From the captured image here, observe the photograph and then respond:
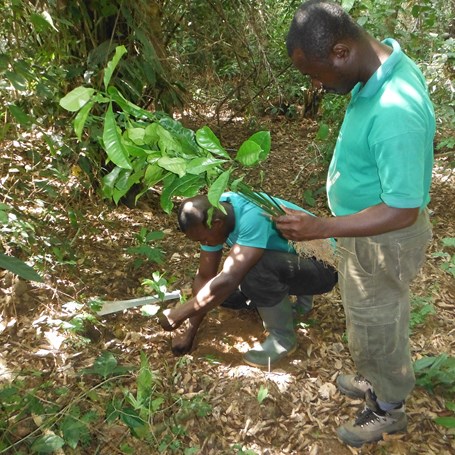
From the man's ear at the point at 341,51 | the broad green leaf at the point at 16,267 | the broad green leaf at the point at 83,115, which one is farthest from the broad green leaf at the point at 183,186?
the man's ear at the point at 341,51

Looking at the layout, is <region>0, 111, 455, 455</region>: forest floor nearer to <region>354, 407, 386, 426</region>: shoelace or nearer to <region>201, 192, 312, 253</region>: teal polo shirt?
<region>354, 407, 386, 426</region>: shoelace

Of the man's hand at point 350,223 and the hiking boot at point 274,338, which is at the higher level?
the man's hand at point 350,223

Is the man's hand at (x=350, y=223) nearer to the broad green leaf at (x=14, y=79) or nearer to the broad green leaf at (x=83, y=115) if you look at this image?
the broad green leaf at (x=83, y=115)

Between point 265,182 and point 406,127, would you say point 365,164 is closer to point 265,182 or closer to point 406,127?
point 406,127

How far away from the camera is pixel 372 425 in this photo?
2131 mm

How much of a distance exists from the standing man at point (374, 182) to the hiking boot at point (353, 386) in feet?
0.91

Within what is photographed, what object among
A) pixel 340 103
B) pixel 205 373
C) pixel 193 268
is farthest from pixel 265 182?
pixel 205 373

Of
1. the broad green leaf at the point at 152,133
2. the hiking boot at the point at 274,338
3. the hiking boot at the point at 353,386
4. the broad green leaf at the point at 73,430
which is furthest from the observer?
the hiking boot at the point at 274,338

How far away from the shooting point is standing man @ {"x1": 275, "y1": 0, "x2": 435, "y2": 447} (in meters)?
1.44

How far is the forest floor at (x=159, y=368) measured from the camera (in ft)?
6.74

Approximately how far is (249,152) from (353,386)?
1499 millimetres

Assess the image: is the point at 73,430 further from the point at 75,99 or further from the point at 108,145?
the point at 75,99

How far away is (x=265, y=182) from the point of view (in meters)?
4.70

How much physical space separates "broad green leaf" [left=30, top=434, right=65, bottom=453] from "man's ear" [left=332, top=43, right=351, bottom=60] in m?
1.62
